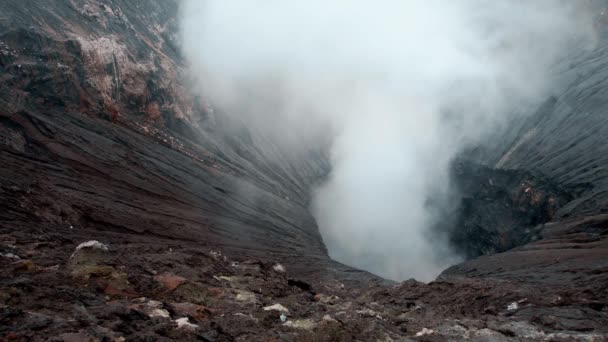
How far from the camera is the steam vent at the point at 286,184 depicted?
13.8 metres

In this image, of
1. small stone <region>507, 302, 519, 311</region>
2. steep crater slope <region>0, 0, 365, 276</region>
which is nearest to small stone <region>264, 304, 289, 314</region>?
small stone <region>507, 302, 519, 311</region>

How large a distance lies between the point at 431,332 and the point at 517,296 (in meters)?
7.41

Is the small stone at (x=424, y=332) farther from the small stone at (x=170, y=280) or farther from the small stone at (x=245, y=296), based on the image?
the small stone at (x=170, y=280)

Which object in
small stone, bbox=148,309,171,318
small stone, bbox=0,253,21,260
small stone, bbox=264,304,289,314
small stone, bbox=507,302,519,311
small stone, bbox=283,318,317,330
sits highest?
small stone, bbox=507,302,519,311

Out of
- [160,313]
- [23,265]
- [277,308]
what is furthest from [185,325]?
[23,265]

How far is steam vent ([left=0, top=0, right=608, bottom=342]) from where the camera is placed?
1383 cm

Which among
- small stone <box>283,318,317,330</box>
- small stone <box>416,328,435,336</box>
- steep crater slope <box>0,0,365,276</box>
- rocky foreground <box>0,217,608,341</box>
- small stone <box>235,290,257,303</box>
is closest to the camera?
rocky foreground <box>0,217,608,341</box>

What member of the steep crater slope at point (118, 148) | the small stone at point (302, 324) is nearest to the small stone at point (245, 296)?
the small stone at point (302, 324)

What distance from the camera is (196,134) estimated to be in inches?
1849

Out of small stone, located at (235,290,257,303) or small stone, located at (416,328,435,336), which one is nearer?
small stone, located at (416,328,435,336)

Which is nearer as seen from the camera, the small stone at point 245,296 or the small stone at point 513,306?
the small stone at point 245,296

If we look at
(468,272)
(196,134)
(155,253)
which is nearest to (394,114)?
(196,134)

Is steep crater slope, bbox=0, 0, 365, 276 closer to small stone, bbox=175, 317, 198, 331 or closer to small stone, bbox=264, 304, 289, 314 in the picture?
small stone, bbox=264, 304, 289, 314

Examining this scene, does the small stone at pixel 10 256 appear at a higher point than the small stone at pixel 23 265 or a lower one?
higher
